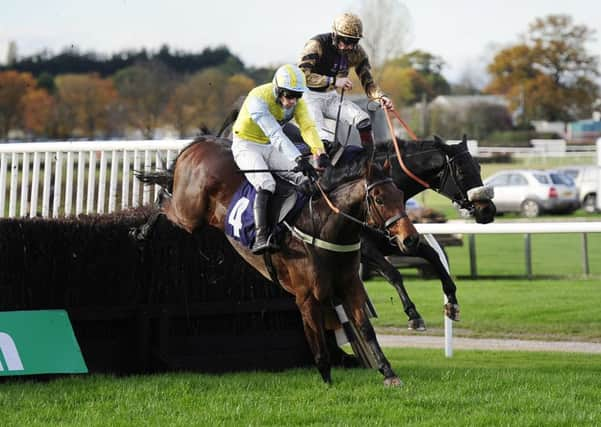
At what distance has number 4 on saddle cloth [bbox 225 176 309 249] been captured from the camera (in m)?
7.60

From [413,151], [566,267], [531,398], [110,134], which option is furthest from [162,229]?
[110,134]

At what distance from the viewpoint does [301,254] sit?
7.52 m

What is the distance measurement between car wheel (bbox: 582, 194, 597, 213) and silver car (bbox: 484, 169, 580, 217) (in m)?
0.38

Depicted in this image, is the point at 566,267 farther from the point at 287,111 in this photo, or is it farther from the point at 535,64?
the point at 535,64

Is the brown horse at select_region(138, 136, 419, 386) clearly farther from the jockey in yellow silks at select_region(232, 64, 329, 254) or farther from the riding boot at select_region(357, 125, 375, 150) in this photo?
the riding boot at select_region(357, 125, 375, 150)

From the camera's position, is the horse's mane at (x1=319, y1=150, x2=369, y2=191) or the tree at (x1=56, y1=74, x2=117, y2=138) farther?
the tree at (x1=56, y1=74, x2=117, y2=138)

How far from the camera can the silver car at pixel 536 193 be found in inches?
1307

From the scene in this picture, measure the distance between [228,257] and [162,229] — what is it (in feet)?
1.96

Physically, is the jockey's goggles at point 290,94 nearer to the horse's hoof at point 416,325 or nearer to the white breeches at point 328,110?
the white breeches at point 328,110

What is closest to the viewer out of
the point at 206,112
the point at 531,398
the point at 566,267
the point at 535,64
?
the point at 531,398

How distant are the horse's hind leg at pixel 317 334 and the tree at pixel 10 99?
2574 cm

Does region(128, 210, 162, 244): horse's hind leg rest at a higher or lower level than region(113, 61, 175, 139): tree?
higher

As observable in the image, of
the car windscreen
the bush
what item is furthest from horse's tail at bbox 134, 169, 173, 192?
the bush

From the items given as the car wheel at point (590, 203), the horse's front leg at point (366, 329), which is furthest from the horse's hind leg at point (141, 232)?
the car wheel at point (590, 203)
